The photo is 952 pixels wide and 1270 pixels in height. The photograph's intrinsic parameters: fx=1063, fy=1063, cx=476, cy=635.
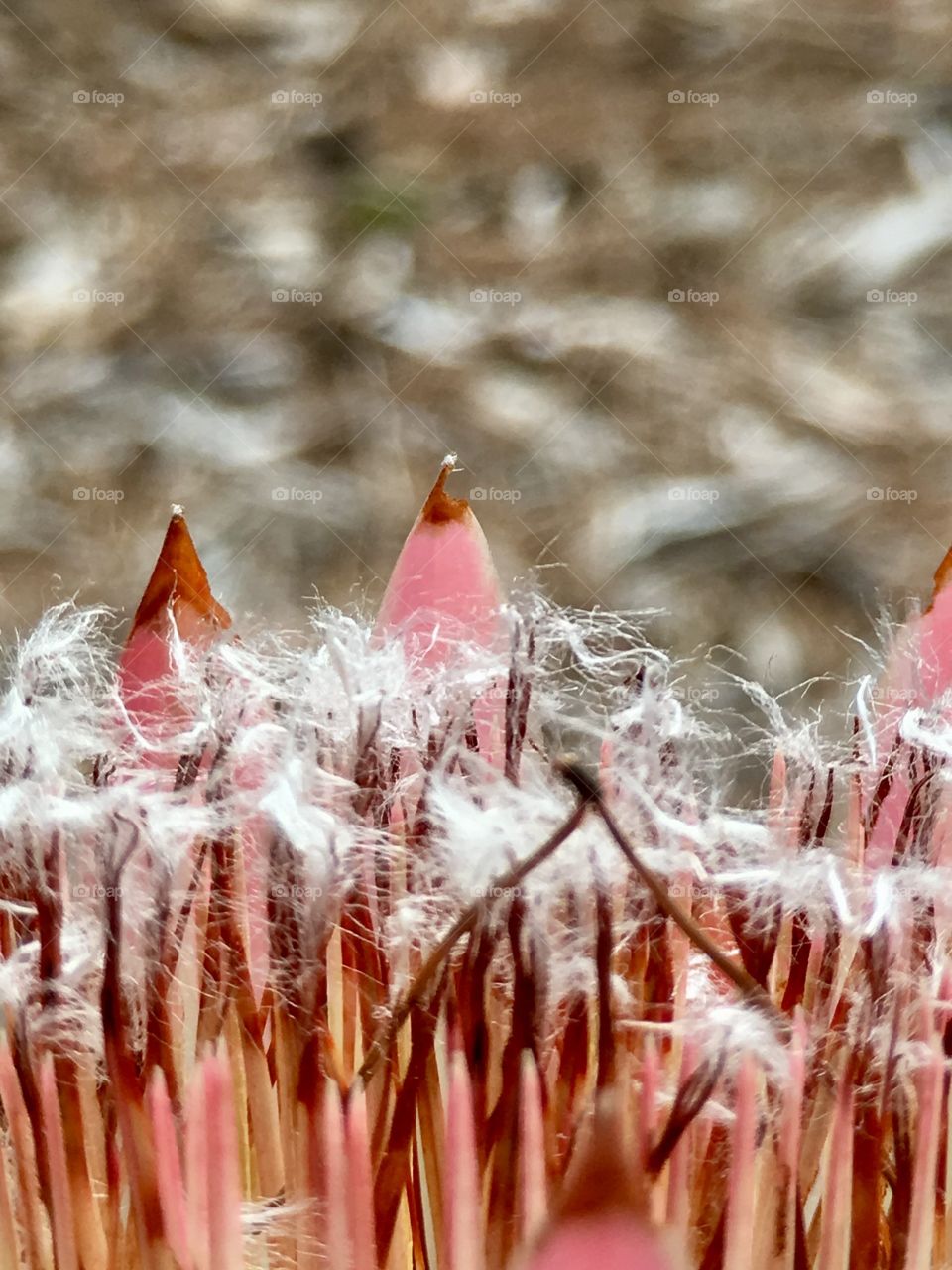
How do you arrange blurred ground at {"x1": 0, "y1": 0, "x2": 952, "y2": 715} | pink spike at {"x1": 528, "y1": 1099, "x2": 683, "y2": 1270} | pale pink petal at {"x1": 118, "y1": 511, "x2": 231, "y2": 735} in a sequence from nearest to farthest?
pink spike at {"x1": 528, "y1": 1099, "x2": 683, "y2": 1270}
pale pink petal at {"x1": 118, "y1": 511, "x2": 231, "y2": 735}
blurred ground at {"x1": 0, "y1": 0, "x2": 952, "y2": 715}

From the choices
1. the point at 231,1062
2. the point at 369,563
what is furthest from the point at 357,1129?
the point at 369,563

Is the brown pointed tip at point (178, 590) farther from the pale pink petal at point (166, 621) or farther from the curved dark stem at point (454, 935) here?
the curved dark stem at point (454, 935)

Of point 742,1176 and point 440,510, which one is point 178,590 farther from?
point 742,1176

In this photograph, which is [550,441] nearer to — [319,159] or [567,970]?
[319,159]

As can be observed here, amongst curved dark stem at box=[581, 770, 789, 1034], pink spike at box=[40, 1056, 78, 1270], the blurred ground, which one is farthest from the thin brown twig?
the blurred ground

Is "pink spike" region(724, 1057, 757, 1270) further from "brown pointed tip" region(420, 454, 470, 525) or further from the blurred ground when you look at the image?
the blurred ground

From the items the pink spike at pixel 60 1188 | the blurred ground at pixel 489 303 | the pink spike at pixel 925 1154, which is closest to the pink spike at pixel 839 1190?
the pink spike at pixel 925 1154
